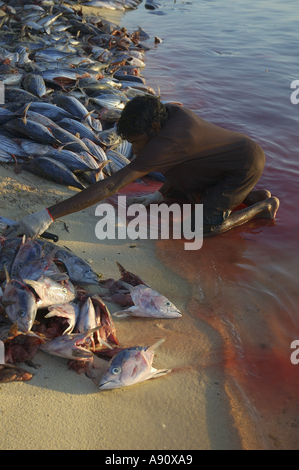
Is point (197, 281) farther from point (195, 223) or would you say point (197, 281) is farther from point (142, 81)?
point (142, 81)

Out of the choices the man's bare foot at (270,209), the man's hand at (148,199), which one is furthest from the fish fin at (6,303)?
the man's bare foot at (270,209)

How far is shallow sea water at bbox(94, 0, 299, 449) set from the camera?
2.60m

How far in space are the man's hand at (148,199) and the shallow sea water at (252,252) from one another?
759 mm

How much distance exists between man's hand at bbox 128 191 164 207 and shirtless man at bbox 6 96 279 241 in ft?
0.04

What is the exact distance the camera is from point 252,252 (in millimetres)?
4246

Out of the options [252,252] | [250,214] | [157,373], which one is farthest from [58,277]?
[250,214]

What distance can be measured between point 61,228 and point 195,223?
57.8 inches

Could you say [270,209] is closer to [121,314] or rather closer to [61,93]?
[121,314]

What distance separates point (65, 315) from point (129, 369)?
0.57m

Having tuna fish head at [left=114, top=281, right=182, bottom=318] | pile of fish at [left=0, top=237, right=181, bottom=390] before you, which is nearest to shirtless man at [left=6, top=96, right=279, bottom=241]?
pile of fish at [left=0, top=237, right=181, bottom=390]

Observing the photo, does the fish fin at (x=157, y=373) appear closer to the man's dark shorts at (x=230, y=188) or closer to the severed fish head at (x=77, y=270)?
the severed fish head at (x=77, y=270)

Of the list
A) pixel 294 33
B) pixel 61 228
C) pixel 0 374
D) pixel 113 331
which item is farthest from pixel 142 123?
pixel 294 33

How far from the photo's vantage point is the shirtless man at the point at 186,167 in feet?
10.6

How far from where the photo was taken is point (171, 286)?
353cm
